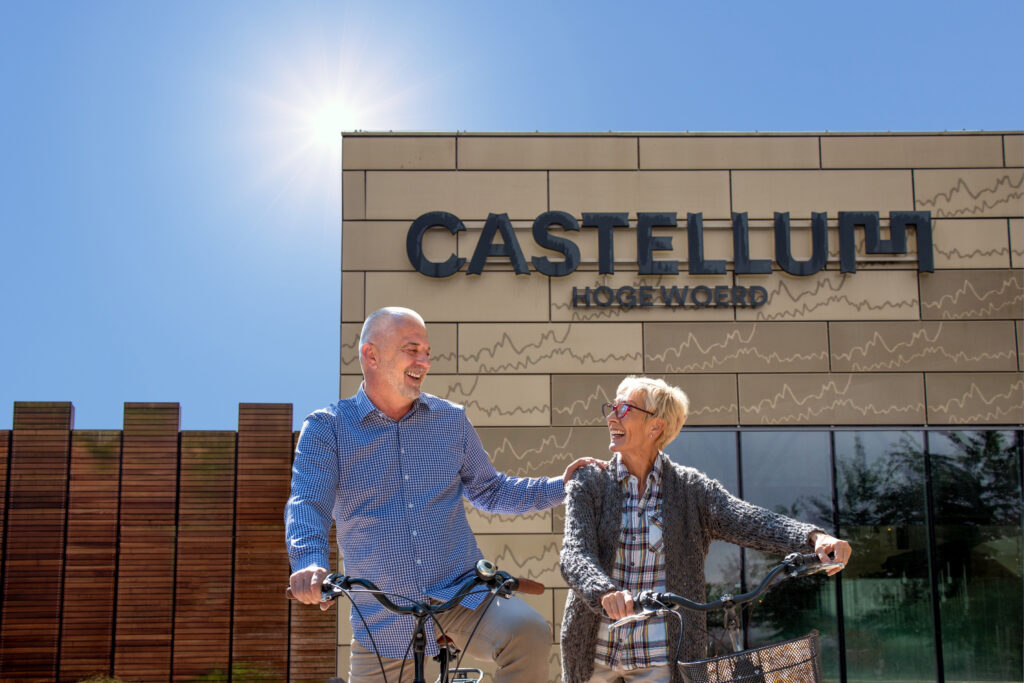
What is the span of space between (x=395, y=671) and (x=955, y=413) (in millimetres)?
6086

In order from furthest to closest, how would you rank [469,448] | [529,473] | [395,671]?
[529,473], [469,448], [395,671]

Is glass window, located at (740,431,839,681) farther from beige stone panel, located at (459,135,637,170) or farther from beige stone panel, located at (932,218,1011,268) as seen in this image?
beige stone panel, located at (459,135,637,170)

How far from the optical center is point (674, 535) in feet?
11.7

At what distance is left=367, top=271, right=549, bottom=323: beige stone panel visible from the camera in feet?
26.7

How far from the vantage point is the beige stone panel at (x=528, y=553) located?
25.7 feet

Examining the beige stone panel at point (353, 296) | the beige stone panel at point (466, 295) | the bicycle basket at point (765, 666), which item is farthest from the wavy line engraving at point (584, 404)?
the bicycle basket at point (765, 666)

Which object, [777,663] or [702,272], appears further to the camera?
[702,272]

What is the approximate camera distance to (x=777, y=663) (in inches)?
109

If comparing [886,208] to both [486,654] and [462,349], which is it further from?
[486,654]

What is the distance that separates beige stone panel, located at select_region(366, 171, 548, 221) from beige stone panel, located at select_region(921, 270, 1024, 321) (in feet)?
10.7

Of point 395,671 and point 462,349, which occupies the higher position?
point 462,349

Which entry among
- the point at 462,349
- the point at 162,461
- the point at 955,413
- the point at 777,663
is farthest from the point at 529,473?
the point at 777,663

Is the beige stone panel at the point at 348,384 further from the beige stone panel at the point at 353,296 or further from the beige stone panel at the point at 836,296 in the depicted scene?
the beige stone panel at the point at 836,296

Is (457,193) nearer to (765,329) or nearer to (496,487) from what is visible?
(765,329)
